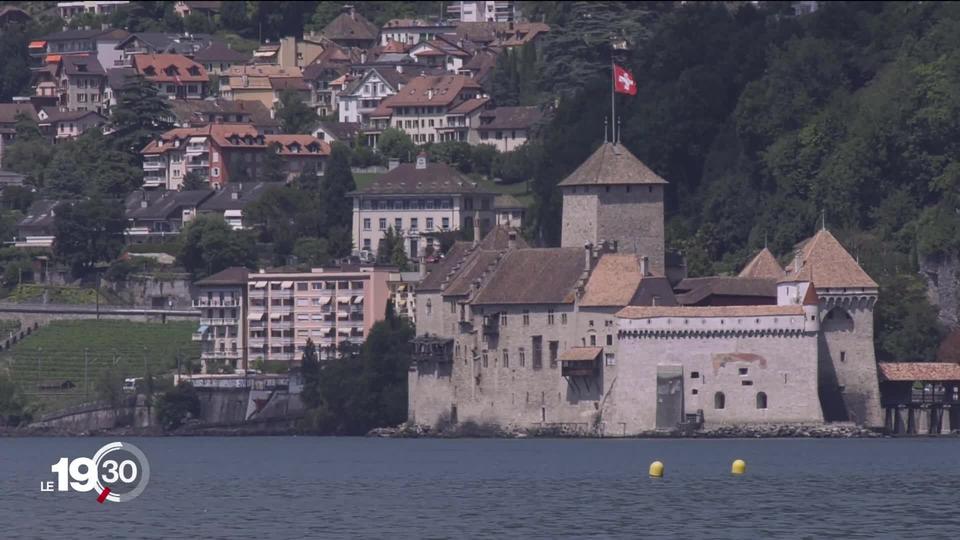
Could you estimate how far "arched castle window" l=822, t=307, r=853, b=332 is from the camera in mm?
111188

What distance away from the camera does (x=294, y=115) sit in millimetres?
190875

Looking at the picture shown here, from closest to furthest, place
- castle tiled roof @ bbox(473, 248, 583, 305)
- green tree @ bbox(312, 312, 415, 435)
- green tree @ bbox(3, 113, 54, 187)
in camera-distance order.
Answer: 1. castle tiled roof @ bbox(473, 248, 583, 305)
2. green tree @ bbox(312, 312, 415, 435)
3. green tree @ bbox(3, 113, 54, 187)

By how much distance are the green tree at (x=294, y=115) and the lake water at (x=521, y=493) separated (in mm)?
78499

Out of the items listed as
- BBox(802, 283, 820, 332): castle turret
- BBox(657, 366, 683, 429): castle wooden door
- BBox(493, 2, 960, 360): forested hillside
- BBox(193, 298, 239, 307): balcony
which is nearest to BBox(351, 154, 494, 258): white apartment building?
BBox(493, 2, 960, 360): forested hillside

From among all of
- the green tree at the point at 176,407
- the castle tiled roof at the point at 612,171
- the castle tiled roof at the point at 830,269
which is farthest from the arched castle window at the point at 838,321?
the green tree at the point at 176,407

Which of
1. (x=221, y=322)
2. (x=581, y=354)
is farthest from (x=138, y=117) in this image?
(x=581, y=354)

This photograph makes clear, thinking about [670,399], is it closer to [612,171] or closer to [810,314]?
[810,314]

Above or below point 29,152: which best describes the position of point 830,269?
below

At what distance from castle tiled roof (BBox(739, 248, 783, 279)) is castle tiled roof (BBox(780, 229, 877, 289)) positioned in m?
4.40

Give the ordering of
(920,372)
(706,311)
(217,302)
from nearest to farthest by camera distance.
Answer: (706,311) → (920,372) → (217,302)

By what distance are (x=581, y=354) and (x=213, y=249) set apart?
42.7 metres

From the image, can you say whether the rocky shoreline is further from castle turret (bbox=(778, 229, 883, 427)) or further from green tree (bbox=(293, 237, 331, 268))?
green tree (bbox=(293, 237, 331, 268))

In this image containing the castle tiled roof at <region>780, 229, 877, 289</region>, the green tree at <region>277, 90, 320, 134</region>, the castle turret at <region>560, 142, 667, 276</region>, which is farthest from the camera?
the green tree at <region>277, 90, 320, 134</region>

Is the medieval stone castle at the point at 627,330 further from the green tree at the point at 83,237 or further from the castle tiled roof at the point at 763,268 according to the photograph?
the green tree at the point at 83,237
